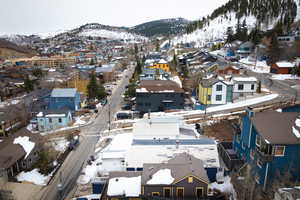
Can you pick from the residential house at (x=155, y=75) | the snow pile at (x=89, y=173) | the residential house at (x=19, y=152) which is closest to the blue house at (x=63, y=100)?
the residential house at (x=19, y=152)

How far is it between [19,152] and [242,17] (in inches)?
4134

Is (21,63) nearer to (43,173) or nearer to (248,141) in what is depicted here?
(43,173)

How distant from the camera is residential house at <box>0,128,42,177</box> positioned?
2180 centimetres

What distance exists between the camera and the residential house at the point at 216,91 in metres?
33.7

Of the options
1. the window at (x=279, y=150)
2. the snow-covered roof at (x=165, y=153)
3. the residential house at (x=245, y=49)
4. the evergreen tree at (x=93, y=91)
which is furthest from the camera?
the residential house at (x=245, y=49)

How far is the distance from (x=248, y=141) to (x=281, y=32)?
2428 inches

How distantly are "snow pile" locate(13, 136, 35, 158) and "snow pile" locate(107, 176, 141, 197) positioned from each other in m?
13.7

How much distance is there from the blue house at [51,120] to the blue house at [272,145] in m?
26.3

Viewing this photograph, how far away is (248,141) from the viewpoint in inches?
690

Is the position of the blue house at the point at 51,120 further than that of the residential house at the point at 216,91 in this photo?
No

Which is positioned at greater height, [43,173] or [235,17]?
[235,17]

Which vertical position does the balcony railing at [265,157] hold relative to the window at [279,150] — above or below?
below

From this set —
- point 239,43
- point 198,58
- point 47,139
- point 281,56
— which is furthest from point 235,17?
point 47,139

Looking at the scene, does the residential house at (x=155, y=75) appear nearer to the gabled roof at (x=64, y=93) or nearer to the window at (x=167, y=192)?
the gabled roof at (x=64, y=93)
